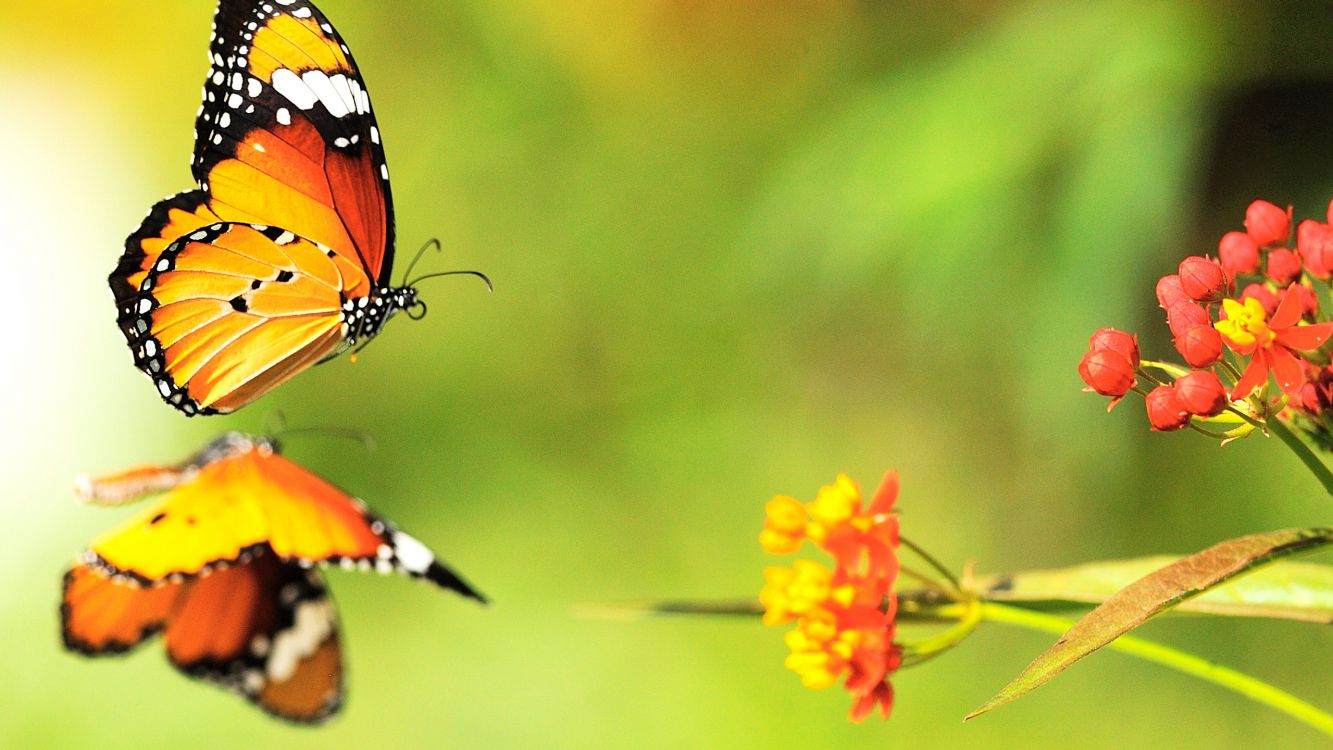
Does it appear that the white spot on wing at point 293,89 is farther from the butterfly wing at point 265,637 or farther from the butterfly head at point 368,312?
the butterfly wing at point 265,637

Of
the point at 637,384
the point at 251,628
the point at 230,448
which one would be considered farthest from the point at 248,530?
the point at 637,384

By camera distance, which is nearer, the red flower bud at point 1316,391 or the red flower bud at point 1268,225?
the red flower bud at point 1316,391

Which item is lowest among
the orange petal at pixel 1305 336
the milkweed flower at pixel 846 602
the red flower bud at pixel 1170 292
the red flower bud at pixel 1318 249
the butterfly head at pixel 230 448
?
the butterfly head at pixel 230 448

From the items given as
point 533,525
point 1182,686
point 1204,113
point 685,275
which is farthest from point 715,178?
point 1182,686

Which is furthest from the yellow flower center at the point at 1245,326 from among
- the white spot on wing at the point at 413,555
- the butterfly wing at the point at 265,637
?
the butterfly wing at the point at 265,637

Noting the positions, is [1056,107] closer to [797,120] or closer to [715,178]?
[797,120]

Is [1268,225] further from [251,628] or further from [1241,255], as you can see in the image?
[251,628]

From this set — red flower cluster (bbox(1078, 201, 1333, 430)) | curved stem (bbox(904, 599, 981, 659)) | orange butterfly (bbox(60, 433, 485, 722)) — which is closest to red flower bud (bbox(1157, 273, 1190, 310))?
red flower cluster (bbox(1078, 201, 1333, 430))
